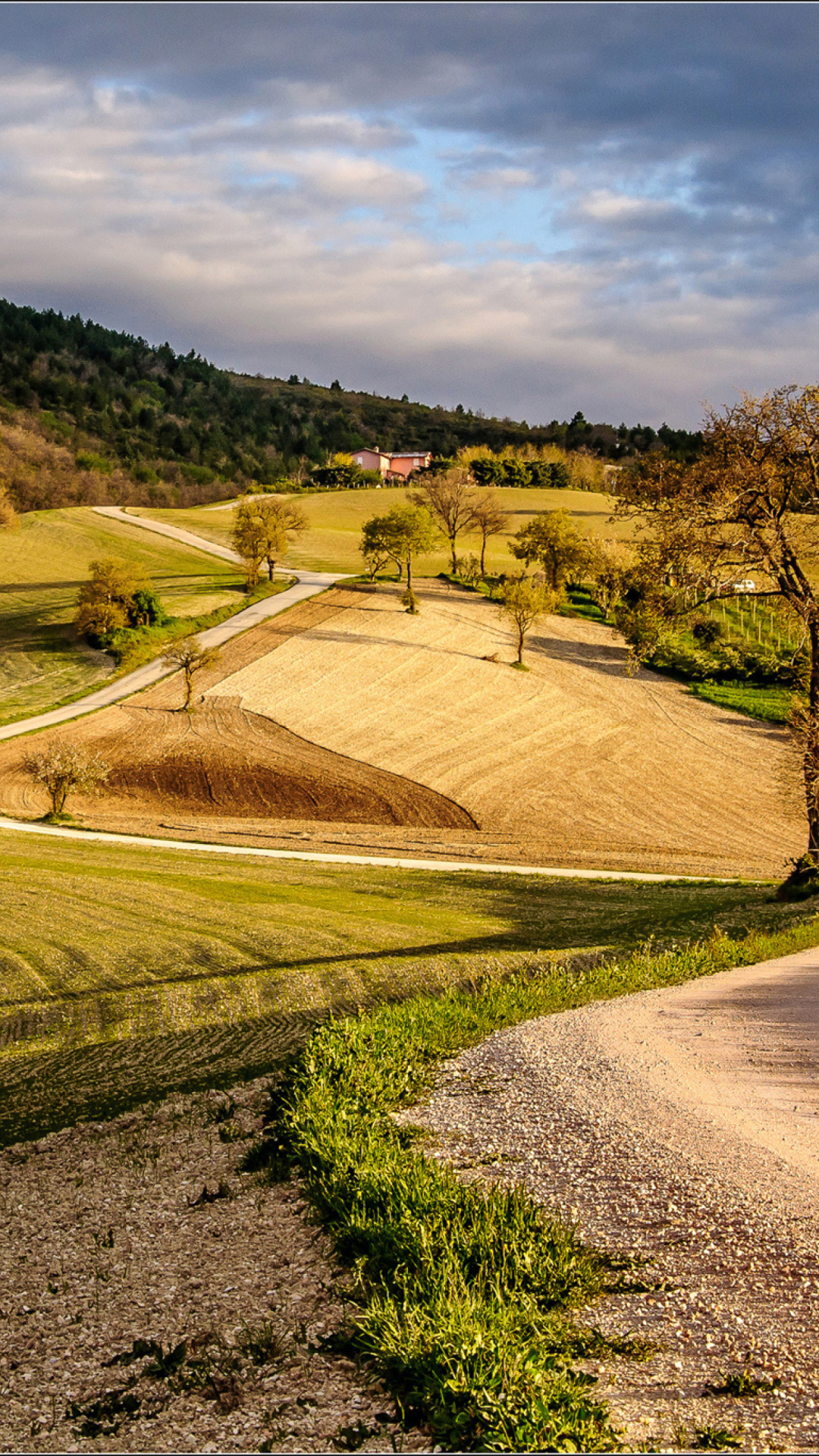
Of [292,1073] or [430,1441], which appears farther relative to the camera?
[292,1073]

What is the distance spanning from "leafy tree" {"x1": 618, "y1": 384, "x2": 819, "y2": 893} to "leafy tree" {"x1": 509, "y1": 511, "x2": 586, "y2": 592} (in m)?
56.7

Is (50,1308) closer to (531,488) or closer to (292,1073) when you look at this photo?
(292,1073)

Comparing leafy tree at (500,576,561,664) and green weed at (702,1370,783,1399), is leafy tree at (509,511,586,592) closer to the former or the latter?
leafy tree at (500,576,561,664)

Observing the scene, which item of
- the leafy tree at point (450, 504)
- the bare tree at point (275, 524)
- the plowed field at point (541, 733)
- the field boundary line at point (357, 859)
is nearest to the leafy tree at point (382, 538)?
the plowed field at point (541, 733)

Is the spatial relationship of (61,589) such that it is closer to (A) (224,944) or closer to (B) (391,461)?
(A) (224,944)

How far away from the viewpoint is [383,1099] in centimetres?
973

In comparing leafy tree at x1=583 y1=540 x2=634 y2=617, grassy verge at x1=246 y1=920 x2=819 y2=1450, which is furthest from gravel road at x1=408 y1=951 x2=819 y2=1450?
leafy tree at x1=583 y1=540 x2=634 y2=617

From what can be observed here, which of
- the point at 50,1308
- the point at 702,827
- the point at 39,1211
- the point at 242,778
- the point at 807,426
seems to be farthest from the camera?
the point at 242,778

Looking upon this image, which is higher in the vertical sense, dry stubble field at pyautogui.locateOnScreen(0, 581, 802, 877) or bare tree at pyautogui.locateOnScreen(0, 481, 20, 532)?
bare tree at pyautogui.locateOnScreen(0, 481, 20, 532)

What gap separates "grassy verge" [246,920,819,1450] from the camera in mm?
5109

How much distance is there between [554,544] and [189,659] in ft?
114

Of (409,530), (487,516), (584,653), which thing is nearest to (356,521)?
(487,516)

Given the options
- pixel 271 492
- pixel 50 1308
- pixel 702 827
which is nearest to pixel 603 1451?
pixel 50 1308

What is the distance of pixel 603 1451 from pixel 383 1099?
509 cm
